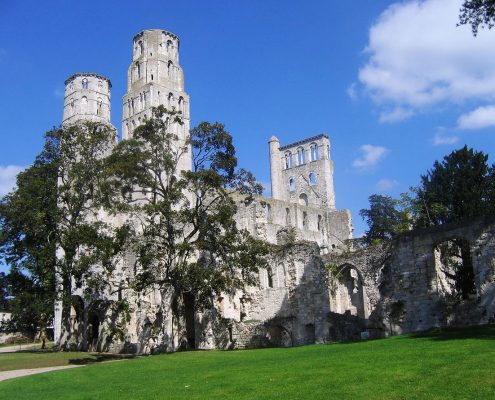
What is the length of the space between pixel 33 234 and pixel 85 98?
3015 centimetres

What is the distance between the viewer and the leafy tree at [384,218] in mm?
46519

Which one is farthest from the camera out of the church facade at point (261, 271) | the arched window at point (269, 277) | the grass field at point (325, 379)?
the arched window at point (269, 277)

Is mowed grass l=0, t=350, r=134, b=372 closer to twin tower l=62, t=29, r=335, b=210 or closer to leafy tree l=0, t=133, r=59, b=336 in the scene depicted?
leafy tree l=0, t=133, r=59, b=336

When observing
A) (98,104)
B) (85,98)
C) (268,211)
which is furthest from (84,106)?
(268,211)

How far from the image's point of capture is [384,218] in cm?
6147

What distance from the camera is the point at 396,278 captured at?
27.9 metres

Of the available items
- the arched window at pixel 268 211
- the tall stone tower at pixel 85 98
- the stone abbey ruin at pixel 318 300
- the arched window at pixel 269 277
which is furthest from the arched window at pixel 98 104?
the arched window at pixel 269 277

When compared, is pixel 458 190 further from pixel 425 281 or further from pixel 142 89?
pixel 142 89

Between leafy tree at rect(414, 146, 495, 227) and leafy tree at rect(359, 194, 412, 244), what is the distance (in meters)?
2.38

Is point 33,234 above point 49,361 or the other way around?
above

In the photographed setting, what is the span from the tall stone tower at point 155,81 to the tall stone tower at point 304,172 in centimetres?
2135

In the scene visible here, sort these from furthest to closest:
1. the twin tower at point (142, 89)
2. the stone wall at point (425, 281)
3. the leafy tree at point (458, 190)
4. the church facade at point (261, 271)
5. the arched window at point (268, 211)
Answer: the twin tower at point (142, 89) → the arched window at point (268, 211) → the leafy tree at point (458, 190) → the church facade at point (261, 271) → the stone wall at point (425, 281)

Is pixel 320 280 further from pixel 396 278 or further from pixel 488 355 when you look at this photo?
pixel 488 355

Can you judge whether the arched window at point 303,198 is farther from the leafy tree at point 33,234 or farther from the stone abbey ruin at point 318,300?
the leafy tree at point 33,234
